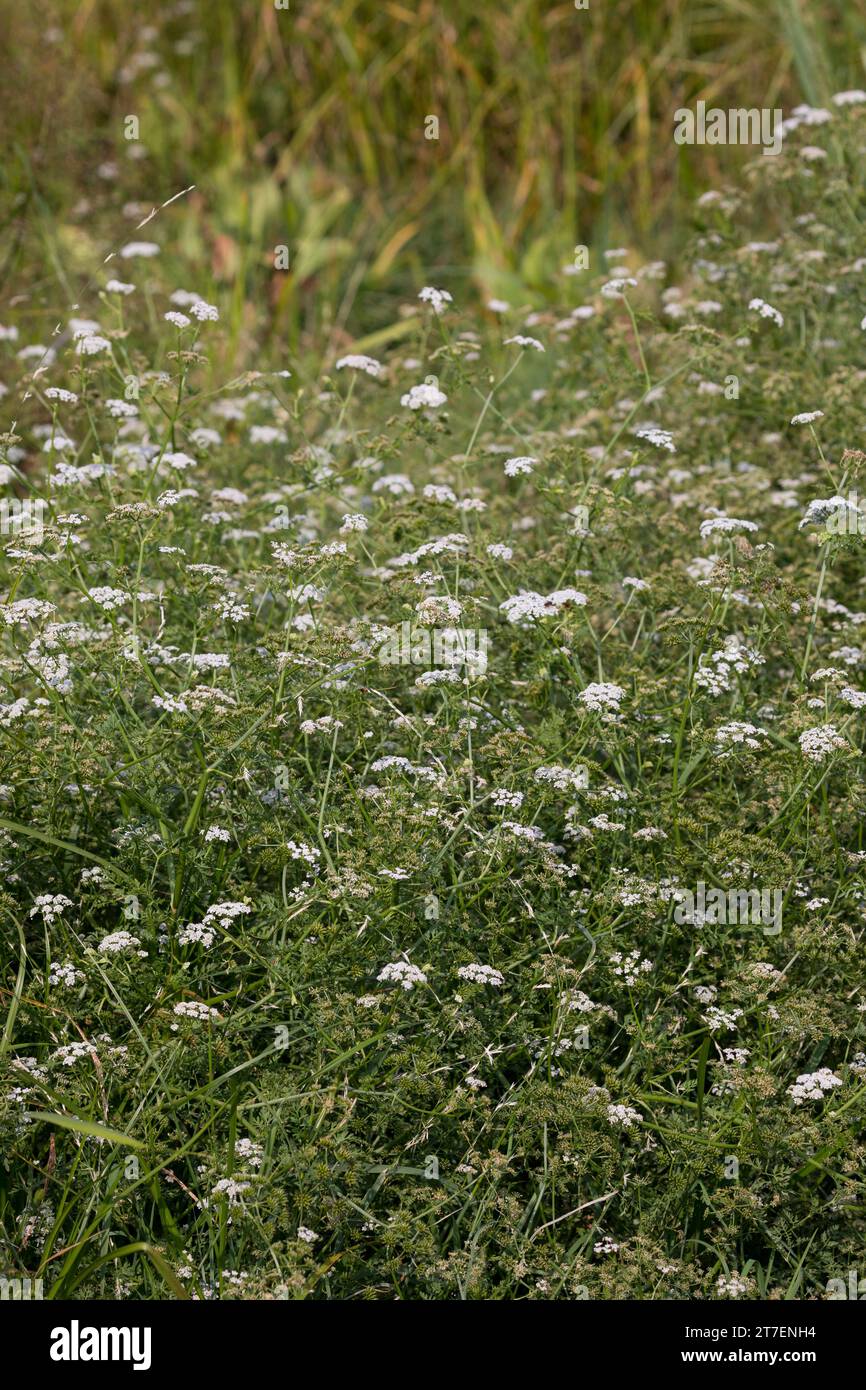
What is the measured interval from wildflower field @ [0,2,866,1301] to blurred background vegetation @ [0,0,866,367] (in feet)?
11.2

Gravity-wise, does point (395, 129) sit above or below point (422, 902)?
above

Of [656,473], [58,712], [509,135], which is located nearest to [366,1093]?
[58,712]

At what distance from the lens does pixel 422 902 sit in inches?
125

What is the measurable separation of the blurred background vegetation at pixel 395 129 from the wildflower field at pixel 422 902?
341 centimetres

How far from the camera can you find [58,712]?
3.36m

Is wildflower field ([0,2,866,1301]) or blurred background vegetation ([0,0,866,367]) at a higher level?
blurred background vegetation ([0,0,866,367])

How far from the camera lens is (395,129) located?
8.49m

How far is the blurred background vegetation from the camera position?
24.7ft

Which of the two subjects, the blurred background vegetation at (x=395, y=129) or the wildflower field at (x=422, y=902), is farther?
the blurred background vegetation at (x=395, y=129)

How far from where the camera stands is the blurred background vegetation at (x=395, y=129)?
7520mm

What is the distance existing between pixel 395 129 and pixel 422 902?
6.43 metres

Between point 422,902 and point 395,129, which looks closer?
point 422,902

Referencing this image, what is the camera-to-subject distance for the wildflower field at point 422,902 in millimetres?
2877

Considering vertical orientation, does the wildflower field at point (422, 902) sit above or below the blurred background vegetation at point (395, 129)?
below
